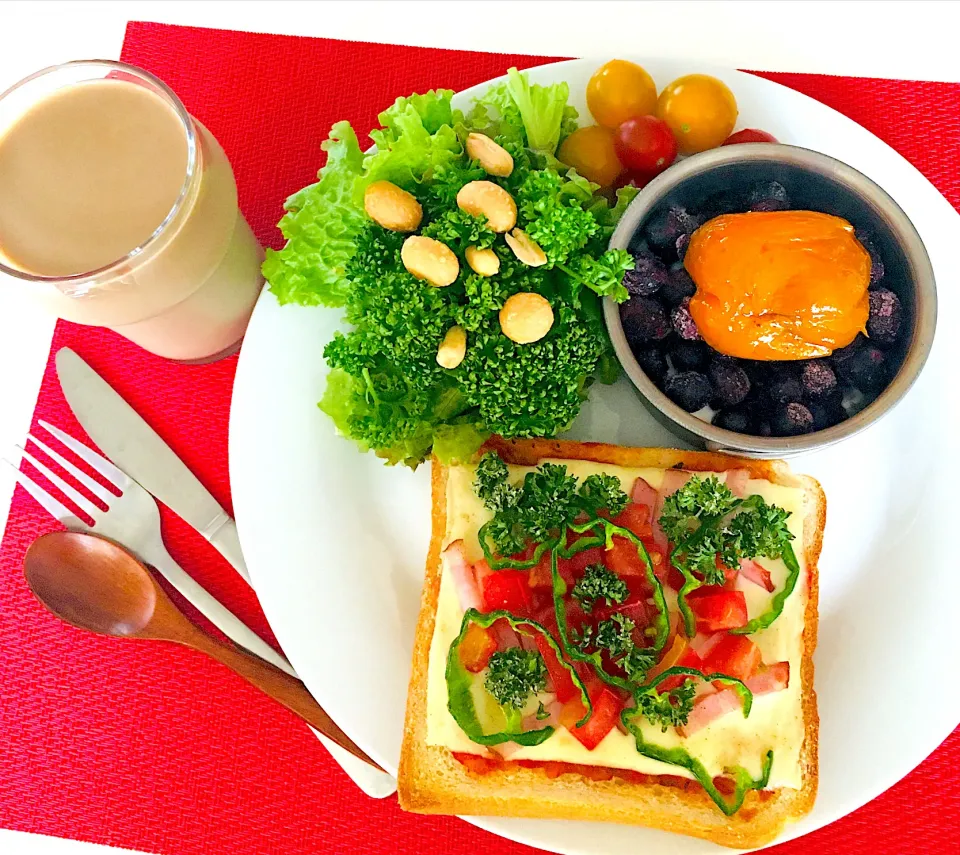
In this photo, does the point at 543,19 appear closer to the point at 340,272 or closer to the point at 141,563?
the point at 340,272

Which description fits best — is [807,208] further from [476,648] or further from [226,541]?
[226,541]

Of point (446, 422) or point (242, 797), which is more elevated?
point (446, 422)

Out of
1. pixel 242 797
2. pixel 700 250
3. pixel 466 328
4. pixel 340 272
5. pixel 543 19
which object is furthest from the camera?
pixel 543 19

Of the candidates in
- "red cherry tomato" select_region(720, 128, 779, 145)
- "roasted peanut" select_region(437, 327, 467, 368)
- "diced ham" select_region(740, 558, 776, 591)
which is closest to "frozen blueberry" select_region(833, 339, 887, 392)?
"diced ham" select_region(740, 558, 776, 591)

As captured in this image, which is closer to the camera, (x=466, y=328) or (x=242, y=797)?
(x=466, y=328)

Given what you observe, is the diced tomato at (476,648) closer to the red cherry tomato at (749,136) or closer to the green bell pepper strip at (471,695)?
the green bell pepper strip at (471,695)

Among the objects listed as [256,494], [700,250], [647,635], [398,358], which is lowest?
[647,635]

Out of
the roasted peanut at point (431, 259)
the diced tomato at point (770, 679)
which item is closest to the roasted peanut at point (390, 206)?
the roasted peanut at point (431, 259)

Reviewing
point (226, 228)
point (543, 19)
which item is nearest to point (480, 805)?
point (226, 228)
